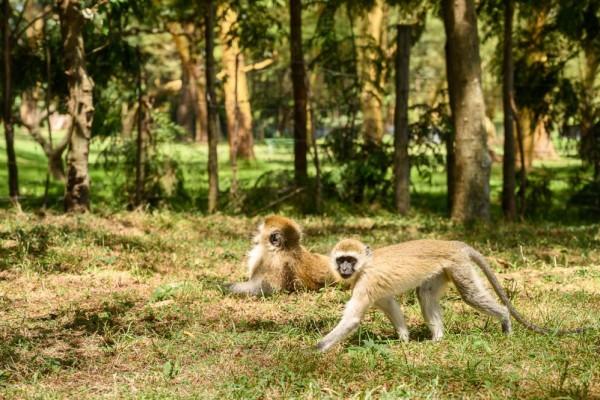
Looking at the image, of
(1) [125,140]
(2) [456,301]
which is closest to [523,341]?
(2) [456,301]

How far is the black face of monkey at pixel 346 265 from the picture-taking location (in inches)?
231

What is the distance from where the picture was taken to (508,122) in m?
14.2

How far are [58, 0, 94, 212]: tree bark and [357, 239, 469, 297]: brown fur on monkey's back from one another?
21.8 feet

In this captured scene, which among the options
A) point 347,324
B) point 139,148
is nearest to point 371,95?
point 139,148

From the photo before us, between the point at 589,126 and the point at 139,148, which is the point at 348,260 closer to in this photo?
the point at 139,148

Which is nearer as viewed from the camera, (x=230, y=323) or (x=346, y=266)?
(x=346, y=266)

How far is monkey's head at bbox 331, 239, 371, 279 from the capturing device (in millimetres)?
5867

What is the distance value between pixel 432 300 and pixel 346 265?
0.80m

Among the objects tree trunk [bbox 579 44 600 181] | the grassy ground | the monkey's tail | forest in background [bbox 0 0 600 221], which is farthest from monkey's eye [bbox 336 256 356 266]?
tree trunk [bbox 579 44 600 181]

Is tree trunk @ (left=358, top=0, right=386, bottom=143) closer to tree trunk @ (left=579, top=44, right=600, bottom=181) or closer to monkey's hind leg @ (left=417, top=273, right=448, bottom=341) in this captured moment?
tree trunk @ (left=579, top=44, right=600, bottom=181)

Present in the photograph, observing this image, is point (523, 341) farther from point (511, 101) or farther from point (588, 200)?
point (588, 200)

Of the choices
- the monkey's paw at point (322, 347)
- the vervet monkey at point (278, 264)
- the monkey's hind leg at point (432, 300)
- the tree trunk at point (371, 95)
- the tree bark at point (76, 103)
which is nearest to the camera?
the monkey's paw at point (322, 347)

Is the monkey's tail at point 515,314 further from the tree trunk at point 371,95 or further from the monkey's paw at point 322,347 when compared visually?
the tree trunk at point 371,95

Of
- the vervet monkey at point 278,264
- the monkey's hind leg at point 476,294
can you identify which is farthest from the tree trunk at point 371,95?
the monkey's hind leg at point 476,294
